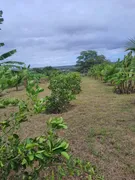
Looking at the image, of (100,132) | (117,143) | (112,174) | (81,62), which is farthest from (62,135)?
(81,62)

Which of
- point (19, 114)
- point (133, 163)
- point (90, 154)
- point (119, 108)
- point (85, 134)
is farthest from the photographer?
point (119, 108)

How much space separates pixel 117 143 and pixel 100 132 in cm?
49

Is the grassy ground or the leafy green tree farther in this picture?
the leafy green tree

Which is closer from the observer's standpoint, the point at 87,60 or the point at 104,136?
the point at 104,136

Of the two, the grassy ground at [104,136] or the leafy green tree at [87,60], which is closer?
the grassy ground at [104,136]

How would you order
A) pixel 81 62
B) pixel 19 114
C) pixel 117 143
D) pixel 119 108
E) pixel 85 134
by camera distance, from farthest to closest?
pixel 81 62 < pixel 119 108 < pixel 85 134 < pixel 117 143 < pixel 19 114

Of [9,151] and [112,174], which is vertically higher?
[9,151]

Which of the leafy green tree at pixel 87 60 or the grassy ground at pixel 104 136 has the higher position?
the leafy green tree at pixel 87 60

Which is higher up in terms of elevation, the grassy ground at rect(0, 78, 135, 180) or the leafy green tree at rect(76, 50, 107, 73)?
the leafy green tree at rect(76, 50, 107, 73)

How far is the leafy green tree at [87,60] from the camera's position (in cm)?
4005

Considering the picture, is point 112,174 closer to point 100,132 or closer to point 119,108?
point 100,132

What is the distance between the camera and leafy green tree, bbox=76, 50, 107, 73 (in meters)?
40.1

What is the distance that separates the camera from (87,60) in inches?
1646

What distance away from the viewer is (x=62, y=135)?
371 cm
